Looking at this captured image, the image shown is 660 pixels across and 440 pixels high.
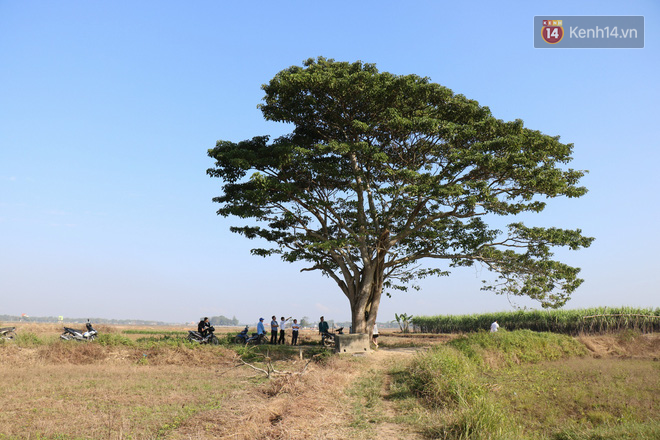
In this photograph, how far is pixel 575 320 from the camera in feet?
102

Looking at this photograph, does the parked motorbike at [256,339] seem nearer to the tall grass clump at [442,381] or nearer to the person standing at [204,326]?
the person standing at [204,326]

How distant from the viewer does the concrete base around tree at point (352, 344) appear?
17.4 meters

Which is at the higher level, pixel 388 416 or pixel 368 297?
pixel 368 297

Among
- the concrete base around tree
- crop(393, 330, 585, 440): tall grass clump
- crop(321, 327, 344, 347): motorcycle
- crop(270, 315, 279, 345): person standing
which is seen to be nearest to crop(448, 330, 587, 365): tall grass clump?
crop(393, 330, 585, 440): tall grass clump

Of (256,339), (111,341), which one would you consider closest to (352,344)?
(256,339)

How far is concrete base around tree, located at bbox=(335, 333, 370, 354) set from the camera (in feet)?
57.1

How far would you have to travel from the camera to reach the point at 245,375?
14180 mm

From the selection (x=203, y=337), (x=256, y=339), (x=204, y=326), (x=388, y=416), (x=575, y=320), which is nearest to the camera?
(x=388, y=416)

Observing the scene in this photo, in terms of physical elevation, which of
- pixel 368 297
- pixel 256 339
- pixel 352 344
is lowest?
pixel 256 339

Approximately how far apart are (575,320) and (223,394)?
92.3 feet

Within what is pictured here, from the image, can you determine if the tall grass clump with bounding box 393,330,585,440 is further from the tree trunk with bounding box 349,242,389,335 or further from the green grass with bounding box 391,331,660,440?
the tree trunk with bounding box 349,242,389,335

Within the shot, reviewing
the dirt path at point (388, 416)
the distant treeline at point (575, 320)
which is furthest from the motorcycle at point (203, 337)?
the distant treeline at point (575, 320)

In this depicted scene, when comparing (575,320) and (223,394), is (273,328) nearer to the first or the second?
(223,394)

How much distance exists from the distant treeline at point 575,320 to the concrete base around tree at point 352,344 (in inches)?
412
